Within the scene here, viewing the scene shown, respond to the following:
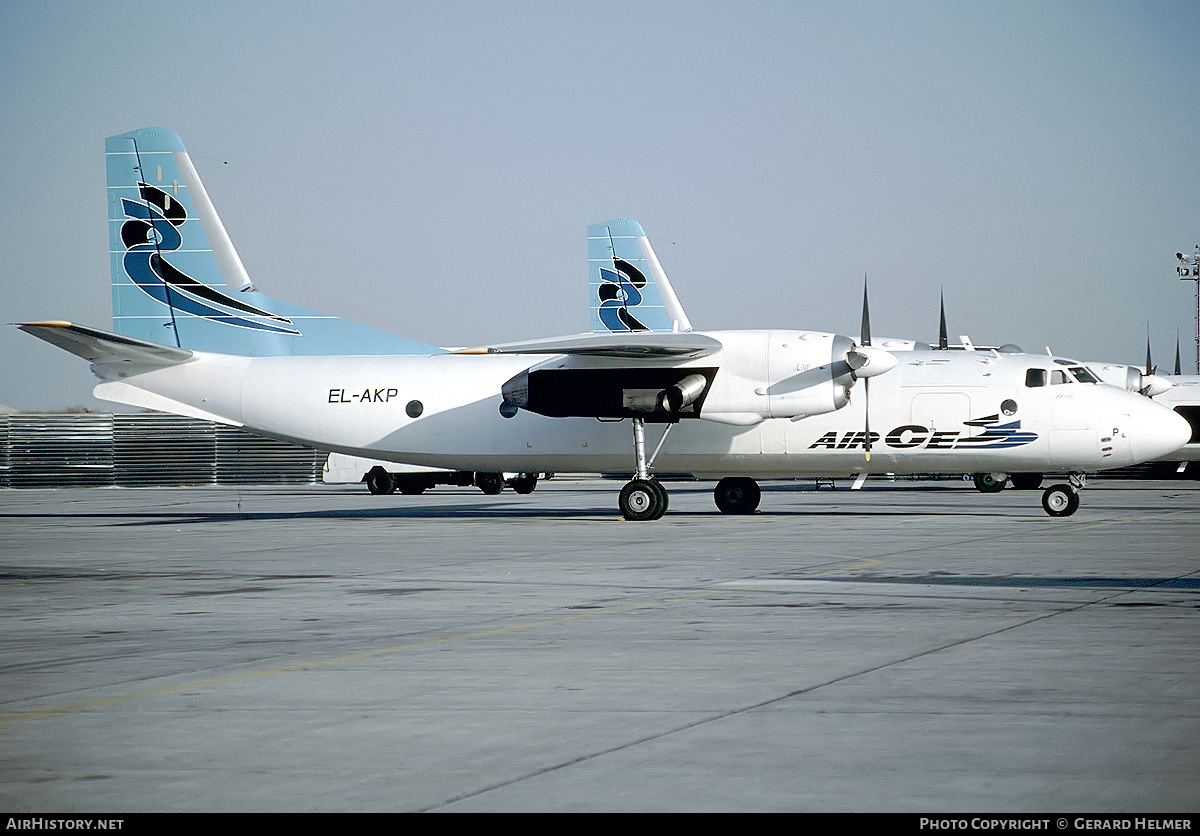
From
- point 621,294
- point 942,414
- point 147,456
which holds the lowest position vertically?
point 147,456

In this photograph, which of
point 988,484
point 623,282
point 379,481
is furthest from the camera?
point 379,481

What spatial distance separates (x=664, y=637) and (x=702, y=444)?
58.4 feet

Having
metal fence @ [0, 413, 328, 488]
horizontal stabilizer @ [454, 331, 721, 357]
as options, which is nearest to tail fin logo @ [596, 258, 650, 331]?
horizontal stabilizer @ [454, 331, 721, 357]

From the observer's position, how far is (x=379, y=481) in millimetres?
45062

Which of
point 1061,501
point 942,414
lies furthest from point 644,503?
point 1061,501

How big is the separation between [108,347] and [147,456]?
37.0 m

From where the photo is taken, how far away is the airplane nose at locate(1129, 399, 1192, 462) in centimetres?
2528

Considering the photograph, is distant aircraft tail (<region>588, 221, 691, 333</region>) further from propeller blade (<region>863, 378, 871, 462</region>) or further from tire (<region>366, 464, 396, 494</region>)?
propeller blade (<region>863, 378, 871, 462</region>)

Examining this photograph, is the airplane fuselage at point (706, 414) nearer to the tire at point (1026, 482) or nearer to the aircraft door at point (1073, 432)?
the aircraft door at point (1073, 432)

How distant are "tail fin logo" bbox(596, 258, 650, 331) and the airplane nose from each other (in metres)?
19.4

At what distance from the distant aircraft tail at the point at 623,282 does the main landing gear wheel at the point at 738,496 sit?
46.7 ft

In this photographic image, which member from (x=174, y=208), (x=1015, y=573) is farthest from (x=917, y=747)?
(x=174, y=208)

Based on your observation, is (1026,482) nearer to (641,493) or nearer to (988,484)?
(988,484)

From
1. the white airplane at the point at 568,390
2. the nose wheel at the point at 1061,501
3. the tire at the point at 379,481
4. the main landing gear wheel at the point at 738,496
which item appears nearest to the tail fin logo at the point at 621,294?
the tire at the point at 379,481
